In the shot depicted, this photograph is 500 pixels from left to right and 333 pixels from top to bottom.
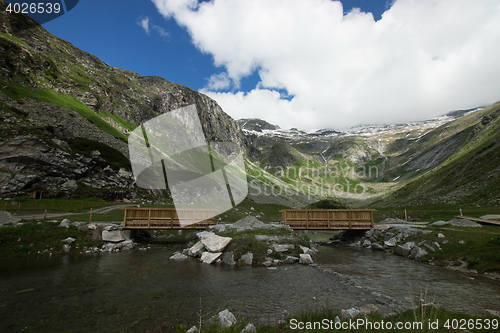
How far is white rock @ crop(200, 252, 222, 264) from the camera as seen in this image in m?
21.5

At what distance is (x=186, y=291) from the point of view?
13.9 m

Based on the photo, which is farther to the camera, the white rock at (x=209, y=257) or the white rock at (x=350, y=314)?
the white rock at (x=209, y=257)

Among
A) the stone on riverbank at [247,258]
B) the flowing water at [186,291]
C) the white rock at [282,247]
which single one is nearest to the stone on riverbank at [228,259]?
the stone on riverbank at [247,258]

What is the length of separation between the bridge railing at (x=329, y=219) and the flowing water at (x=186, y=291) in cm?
1289

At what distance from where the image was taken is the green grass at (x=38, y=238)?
72.0ft

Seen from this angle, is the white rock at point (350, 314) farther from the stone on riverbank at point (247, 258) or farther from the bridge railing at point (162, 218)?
the bridge railing at point (162, 218)

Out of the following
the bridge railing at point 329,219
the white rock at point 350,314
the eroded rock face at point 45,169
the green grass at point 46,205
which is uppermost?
the eroded rock face at point 45,169

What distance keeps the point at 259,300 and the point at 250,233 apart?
12.8m

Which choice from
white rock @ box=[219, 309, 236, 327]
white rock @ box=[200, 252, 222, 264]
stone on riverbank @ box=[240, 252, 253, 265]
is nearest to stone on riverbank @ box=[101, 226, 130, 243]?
white rock @ box=[200, 252, 222, 264]

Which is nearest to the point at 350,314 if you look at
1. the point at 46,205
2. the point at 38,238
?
the point at 38,238

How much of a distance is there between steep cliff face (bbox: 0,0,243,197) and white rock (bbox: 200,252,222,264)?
42550 mm

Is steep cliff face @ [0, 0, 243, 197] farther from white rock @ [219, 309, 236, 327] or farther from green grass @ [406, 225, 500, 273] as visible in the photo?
green grass @ [406, 225, 500, 273]

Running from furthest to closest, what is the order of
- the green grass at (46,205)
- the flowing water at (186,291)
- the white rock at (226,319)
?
the green grass at (46,205)
the flowing water at (186,291)
the white rock at (226,319)

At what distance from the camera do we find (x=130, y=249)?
2752 centimetres
